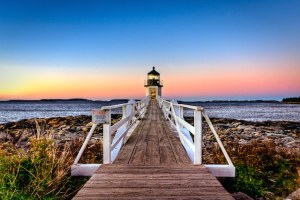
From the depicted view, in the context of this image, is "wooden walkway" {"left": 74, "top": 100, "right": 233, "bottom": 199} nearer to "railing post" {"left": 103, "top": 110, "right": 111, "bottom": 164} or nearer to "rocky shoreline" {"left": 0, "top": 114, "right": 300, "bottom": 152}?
"railing post" {"left": 103, "top": 110, "right": 111, "bottom": 164}

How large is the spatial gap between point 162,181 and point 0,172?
9.20ft

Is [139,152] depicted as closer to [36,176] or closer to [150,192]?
[36,176]

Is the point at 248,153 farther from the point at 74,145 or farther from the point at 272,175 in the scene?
the point at 74,145

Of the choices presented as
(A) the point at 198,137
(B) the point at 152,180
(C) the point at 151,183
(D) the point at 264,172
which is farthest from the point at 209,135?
(C) the point at 151,183

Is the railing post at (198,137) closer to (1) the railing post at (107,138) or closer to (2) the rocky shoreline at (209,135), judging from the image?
(1) the railing post at (107,138)

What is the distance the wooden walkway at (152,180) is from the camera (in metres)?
3.78

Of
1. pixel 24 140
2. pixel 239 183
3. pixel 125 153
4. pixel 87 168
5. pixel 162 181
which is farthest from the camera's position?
pixel 24 140

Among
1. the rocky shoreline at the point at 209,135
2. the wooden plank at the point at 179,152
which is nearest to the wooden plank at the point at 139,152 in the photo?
the wooden plank at the point at 179,152

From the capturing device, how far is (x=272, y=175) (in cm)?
897

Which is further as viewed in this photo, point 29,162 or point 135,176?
point 29,162

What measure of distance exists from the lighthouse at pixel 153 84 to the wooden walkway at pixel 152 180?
132 ft

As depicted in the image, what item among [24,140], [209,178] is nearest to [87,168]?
[209,178]

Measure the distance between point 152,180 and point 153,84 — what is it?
4192 centimetres

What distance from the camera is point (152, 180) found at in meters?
A: 4.40
